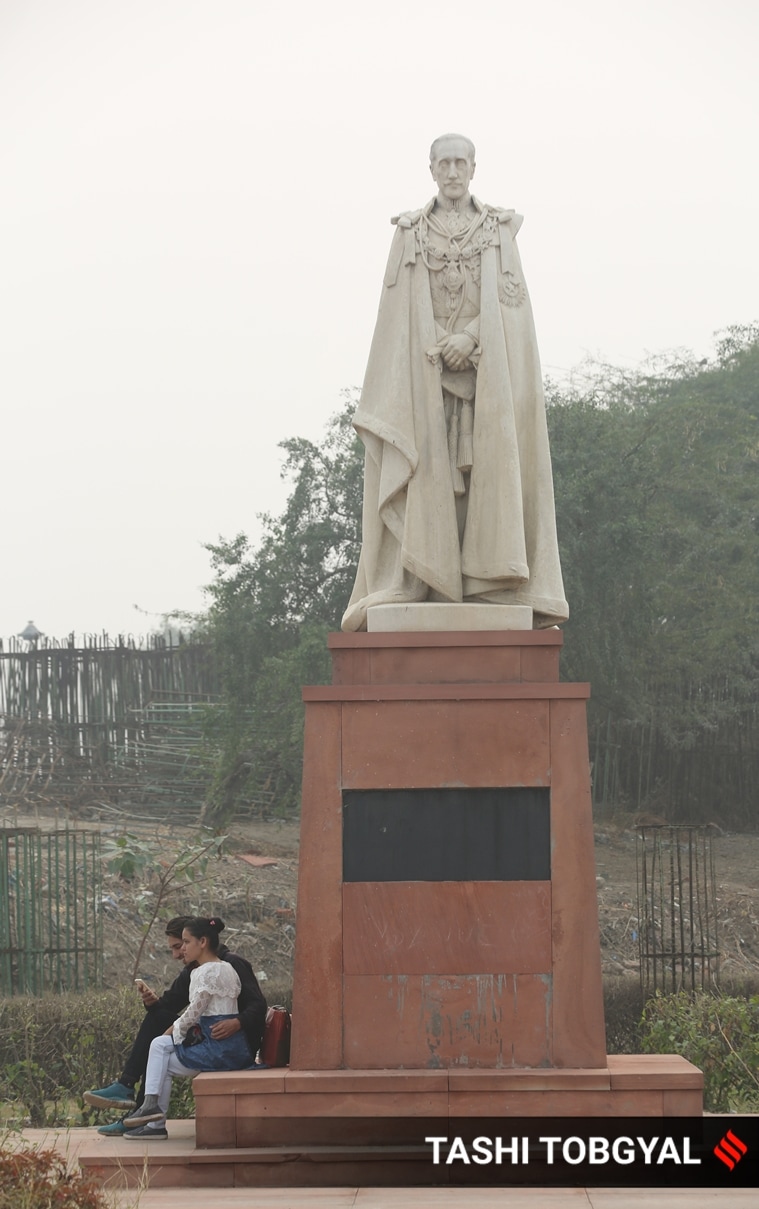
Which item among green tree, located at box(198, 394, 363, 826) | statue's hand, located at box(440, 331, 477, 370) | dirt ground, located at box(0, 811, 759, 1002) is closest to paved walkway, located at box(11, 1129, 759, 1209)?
statue's hand, located at box(440, 331, 477, 370)

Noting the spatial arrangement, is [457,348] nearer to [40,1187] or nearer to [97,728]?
[40,1187]

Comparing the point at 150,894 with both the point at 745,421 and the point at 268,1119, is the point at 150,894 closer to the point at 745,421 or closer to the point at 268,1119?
the point at 268,1119

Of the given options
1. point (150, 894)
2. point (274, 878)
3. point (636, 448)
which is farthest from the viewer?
point (636, 448)

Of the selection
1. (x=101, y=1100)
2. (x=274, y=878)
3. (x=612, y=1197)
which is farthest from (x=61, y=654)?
(x=612, y=1197)

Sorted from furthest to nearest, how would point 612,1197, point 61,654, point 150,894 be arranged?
point 61,654 → point 150,894 → point 612,1197

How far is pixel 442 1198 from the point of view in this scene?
A: 19.5 ft

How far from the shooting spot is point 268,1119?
6.50m

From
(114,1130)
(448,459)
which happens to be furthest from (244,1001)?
(448,459)

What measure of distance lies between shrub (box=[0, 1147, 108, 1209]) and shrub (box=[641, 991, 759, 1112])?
189 inches

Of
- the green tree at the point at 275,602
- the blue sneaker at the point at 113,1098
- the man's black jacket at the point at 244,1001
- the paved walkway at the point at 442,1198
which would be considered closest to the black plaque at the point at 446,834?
the man's black jacket at the point at 244,1001

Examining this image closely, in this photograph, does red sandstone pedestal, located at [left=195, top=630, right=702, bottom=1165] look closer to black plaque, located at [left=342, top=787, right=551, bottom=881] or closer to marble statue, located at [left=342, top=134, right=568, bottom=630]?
black plaque, located at [left=342, top=787, right=551, bottom=881]

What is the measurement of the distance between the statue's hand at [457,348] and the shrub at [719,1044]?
14.0ft

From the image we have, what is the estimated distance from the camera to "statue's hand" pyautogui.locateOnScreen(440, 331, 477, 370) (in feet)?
24.7

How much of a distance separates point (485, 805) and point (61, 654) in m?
17.8
